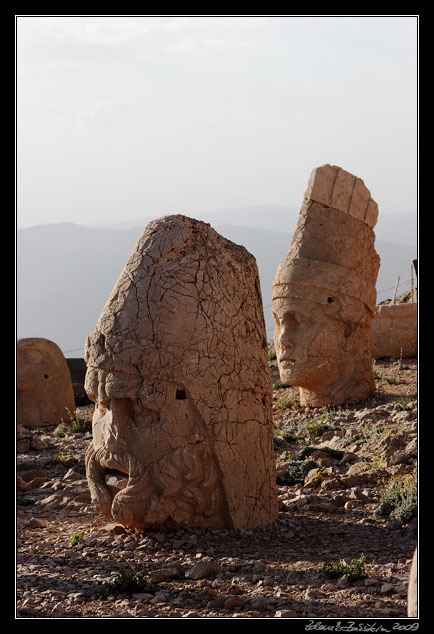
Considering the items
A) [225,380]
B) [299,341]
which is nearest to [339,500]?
[225,380]

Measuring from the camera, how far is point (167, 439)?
591 cm

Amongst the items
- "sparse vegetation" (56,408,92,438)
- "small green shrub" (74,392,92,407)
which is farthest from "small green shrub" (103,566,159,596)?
"small green shrub" (74,392,92,407)

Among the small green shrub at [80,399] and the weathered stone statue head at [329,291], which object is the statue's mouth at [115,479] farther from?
the small green shrub at [80,399]

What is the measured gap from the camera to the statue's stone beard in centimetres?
588

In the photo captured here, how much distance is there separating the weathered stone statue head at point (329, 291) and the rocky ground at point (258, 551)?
1985 millimetres

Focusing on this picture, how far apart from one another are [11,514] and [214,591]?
4.29 ft

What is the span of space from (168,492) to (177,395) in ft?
2.29

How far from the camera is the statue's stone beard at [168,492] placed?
5879 millimetres

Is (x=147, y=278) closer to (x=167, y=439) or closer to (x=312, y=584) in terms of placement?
(x=167, y=439)

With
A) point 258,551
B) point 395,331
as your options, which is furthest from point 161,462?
point 395,331

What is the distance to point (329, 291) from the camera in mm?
10930

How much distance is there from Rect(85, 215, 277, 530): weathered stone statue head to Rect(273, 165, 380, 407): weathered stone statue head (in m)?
4.78

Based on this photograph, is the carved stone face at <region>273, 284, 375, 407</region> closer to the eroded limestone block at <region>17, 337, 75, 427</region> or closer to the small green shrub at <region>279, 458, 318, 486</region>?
the small green shrub at <region>279, 458, 318, 486</region>

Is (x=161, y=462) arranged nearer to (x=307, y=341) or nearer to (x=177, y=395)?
(x=177, y=395)
